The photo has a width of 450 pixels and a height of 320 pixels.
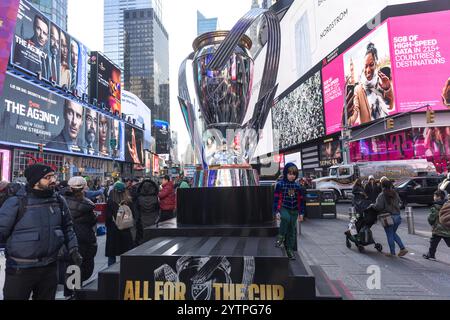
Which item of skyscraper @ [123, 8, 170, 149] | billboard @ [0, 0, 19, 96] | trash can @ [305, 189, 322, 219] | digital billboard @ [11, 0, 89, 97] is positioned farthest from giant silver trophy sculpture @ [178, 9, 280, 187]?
skyscraper @ [123, 8, 170, 149]

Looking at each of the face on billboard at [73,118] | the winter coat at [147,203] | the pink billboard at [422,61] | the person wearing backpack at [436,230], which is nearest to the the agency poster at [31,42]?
the face on billboard at [73,118]

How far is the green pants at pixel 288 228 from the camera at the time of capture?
157 inches

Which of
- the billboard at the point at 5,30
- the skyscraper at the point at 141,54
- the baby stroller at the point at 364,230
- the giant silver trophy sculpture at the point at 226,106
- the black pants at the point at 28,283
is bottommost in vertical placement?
the baby stroller at the point at 364,230

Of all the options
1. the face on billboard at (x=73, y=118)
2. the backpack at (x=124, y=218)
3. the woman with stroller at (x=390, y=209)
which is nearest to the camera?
the backpack at (x=124, y=218)

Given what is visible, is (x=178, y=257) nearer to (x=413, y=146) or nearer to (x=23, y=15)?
(x=413, y=146)

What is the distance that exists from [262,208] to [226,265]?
6.04 ft

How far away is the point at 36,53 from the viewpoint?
31266 millimetres

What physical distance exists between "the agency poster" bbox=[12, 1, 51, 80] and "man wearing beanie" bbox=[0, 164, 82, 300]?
32.6m

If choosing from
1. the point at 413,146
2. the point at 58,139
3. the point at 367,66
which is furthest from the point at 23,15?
the point at 413,146

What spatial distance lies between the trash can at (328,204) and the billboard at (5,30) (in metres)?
26.7

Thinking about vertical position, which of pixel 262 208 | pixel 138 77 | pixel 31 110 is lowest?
pixel 262 208

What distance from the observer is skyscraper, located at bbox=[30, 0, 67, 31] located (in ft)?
200

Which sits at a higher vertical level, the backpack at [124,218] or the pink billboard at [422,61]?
the pink billboard at [422,61]

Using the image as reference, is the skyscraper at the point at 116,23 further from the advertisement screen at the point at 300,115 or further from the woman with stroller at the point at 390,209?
the woman with stroller at the point at 390,209
